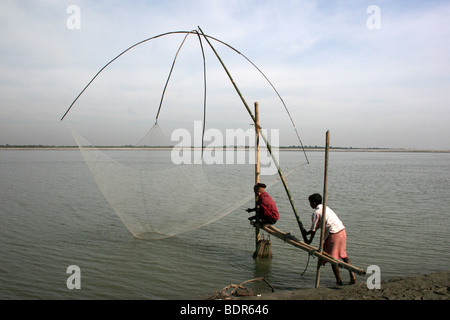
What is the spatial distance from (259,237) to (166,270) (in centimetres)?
166

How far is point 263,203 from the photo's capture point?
542 cm

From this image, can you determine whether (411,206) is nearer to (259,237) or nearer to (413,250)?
(413,250)

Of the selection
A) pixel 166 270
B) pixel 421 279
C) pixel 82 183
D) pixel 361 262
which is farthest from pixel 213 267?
pixel 82 183

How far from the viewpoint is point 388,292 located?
412cm

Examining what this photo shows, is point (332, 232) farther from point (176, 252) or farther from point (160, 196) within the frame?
point (176, 252)

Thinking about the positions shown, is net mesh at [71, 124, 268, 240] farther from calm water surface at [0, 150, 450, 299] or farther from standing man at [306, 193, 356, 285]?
standing man at [306, 193, 356, 285]

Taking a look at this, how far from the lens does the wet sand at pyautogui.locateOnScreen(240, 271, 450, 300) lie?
155 inches

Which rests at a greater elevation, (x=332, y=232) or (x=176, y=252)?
(x=332, y=232)

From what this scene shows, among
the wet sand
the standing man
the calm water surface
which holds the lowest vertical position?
the calm water surface

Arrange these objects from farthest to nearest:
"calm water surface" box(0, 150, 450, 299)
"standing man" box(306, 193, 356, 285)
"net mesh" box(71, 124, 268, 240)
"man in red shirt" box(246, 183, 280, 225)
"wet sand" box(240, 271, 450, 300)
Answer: "net mesh" box(71, 124, 268, 240) → "man in red shirt" box(246, 183, 280, 225) → "calm water surface" box(0, 150, 450, 299) → "standing man" box(306, 193, 356, 285) → "wet sand" box(240, 271, 450, 300)

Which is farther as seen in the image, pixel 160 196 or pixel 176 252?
pixel 176 252

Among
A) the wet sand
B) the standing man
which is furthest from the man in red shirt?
the wet sand

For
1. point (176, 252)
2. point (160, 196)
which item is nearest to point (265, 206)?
point (160, 196)
